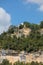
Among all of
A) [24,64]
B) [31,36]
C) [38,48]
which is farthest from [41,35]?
[24,64]

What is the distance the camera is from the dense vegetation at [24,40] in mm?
43150

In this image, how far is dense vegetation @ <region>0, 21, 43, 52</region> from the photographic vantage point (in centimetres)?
4315

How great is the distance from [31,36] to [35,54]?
5.47 m

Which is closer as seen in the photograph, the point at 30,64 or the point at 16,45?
the point at 30,64

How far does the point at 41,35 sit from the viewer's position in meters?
46.6

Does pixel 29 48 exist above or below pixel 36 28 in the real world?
below

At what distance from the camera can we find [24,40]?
45.3 meters

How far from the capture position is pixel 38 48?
42.6m

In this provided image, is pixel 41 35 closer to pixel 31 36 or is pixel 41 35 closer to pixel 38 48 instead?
pixel 31 36

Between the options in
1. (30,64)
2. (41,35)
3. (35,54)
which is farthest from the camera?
(41,35)

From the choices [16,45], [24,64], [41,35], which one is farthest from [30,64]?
[41,35]

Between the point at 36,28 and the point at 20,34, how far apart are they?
262 cm

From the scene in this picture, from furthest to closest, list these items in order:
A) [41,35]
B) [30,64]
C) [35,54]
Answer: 1. [41,35]
2. [35,54]
3. [30,64]

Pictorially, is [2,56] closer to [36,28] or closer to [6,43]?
[6,43]
